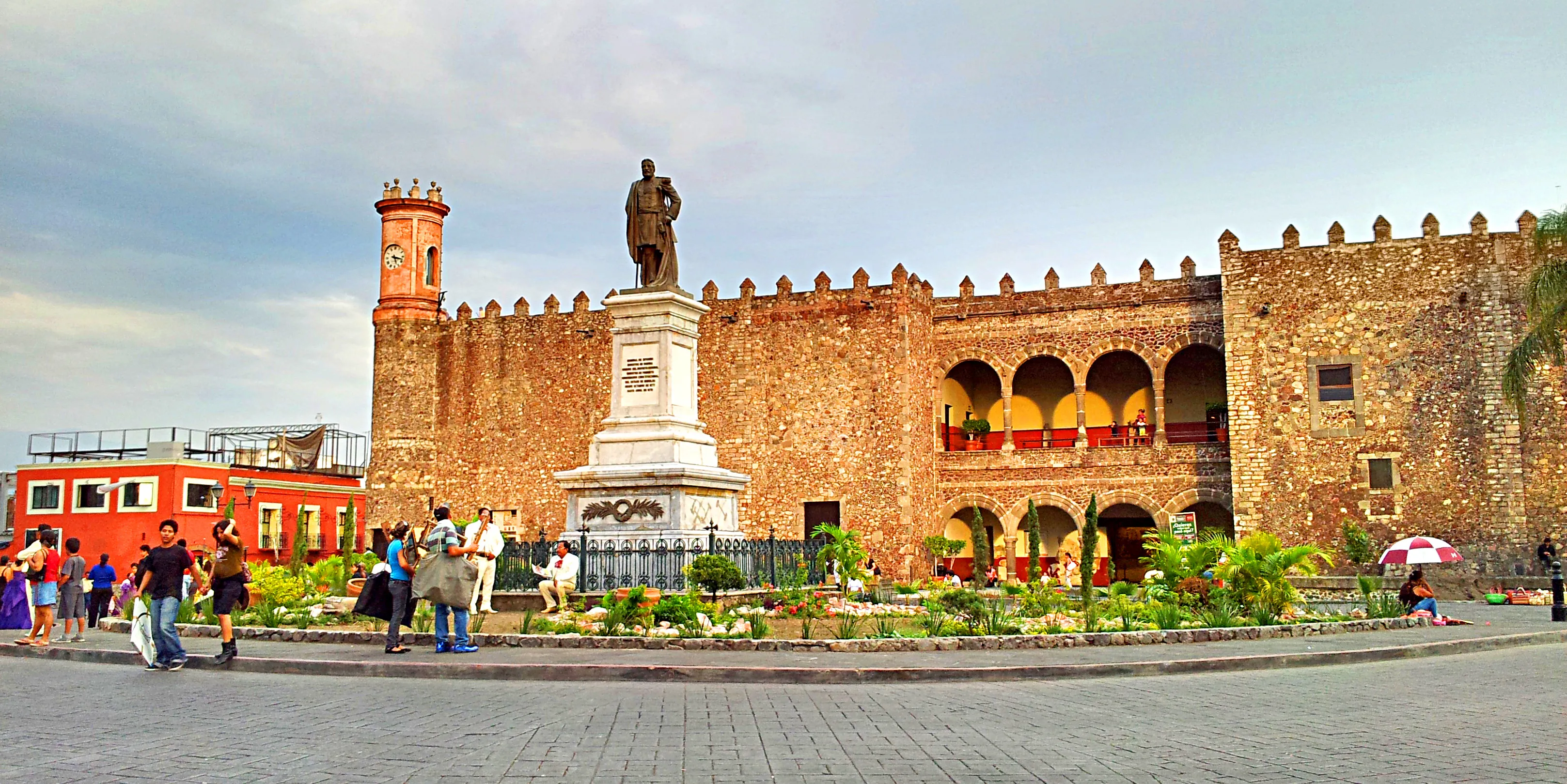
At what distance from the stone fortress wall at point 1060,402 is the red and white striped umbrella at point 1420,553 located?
7546 millimetres

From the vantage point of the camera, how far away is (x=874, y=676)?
34.0ft

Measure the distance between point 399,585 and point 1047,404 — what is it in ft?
86.3

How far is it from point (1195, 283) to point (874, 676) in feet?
79.7

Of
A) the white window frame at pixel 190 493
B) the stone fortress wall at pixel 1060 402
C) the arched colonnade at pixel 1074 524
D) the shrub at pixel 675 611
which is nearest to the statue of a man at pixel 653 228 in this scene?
the shrub at pixel 675 611

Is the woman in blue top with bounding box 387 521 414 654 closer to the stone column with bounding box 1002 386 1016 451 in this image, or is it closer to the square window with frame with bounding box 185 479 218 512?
the stone column with bounding box 1002 386 1016 451

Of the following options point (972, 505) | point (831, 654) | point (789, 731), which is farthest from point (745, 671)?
point (972, 505)

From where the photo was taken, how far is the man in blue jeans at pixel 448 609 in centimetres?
1163

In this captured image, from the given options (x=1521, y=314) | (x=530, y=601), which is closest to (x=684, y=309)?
(x=530, y=601)

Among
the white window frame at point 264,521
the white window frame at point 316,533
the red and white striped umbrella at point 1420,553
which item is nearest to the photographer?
the red and white striped umbrella at point 1420,553

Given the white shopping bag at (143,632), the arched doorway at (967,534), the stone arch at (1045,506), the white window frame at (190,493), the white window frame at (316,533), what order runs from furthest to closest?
the white window frame at (316,533) < the white window frame at (190,493) < the arched doorway at (967,534) < the stone arch at (1045,506) < the white shopping bag at (143,632)

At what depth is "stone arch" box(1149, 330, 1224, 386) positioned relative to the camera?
1257 inches

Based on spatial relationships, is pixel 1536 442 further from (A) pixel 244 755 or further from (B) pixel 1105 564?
(A) pixel 244 755

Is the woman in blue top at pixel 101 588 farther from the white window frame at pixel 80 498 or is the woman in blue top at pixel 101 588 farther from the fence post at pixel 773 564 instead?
the white window frame at pixel 80 498

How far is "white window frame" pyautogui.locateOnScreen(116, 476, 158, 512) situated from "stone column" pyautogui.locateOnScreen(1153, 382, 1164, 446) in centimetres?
3002
